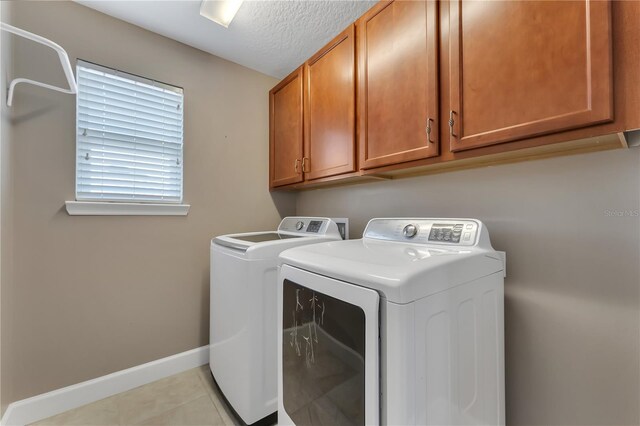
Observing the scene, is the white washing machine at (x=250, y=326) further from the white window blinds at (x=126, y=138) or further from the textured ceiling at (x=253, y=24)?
the textured ceiling at (x=253, y=24)

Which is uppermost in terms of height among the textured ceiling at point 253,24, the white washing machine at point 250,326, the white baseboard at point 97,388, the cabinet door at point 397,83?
the textured ceiling at point 253,24

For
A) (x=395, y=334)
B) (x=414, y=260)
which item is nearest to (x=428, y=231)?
(x=414, y=260)

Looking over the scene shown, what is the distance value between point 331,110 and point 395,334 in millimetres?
1387

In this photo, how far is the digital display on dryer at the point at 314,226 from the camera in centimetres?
186

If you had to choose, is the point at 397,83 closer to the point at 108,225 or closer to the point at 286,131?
the point at 286,131

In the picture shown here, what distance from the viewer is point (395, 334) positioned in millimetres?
657

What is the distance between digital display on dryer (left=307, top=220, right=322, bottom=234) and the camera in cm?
186

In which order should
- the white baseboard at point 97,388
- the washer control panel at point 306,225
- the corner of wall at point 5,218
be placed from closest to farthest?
the corner of wall at point 5,218
the white baseboard at point 97,388
the washer control panel at point 306,225

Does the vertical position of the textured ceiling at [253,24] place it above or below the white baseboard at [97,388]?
above

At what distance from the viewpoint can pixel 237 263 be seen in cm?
135

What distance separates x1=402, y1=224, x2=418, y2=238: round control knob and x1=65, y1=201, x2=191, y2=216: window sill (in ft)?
4.99

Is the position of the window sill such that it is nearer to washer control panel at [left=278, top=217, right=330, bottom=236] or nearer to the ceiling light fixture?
washer control panel at [left=278, top=217, right=330, bottom=236]

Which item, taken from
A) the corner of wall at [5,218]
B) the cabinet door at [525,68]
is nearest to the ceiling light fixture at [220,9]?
the corner of wall at [5,218]

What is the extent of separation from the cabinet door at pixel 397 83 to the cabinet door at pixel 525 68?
10cm
